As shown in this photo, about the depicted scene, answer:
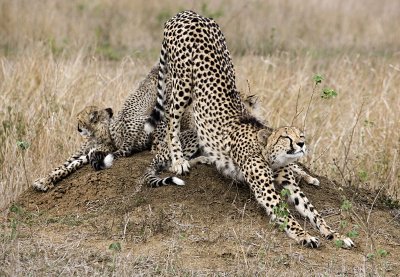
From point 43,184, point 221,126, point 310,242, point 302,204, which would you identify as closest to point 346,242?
point 310,242

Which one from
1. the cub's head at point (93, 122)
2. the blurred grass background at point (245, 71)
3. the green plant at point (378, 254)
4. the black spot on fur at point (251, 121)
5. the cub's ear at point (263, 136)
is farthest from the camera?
the blurred grass background at point (245, 71)

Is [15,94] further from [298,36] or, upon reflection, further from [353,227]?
[298,36]

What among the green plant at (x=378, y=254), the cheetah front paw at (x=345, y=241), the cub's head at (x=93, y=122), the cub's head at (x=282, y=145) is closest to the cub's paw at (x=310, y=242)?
the cheetah front paw at (x=345, y=241)

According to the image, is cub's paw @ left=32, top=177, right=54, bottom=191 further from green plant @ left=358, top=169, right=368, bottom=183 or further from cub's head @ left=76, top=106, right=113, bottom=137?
green plant @ left=358, top=169, right=368, bottom=183

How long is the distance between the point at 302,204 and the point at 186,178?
720mm

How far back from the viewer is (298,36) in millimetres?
11969

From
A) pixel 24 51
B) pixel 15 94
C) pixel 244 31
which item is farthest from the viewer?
pixel 244 31

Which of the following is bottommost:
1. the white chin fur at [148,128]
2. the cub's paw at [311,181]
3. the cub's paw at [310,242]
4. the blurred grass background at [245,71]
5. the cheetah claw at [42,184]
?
the blurred grass background at [245,71]

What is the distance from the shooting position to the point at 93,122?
6.29 meters

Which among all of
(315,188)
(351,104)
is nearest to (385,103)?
(351,104)

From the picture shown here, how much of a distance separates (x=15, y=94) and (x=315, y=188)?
2712 mm

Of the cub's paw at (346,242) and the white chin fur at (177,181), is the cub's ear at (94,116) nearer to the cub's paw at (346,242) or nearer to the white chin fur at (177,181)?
the white chin fur at (177,181)

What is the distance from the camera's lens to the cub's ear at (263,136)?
18.2 ft

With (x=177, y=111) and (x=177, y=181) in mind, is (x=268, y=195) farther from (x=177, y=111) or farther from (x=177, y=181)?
(x=177, y=111)
